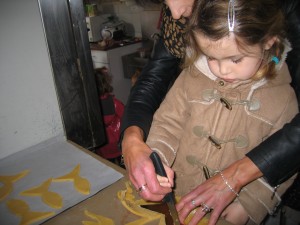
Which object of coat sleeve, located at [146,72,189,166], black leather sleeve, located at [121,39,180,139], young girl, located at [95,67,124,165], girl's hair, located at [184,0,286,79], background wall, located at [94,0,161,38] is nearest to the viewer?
girl's hair, located at [184,0,286,79]

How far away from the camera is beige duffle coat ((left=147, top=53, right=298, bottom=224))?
0.76 metres

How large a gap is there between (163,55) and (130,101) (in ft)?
0.76

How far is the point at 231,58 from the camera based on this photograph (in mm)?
698

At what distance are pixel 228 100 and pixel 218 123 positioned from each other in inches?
3.1

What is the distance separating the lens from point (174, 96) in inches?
36.1

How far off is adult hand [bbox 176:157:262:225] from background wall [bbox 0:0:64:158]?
0.65 m

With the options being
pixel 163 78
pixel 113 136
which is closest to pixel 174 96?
pixel 163 78

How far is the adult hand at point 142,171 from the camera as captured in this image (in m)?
0.67

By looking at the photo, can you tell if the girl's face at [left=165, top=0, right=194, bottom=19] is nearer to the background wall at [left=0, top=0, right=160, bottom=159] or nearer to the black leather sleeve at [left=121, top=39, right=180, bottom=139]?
the black leather sleeve at [left=121, top=39, right=180, bottom=139]

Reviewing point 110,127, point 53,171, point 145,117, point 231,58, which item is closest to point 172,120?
point 145,117

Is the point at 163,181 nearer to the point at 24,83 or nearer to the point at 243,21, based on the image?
the point at 243,21

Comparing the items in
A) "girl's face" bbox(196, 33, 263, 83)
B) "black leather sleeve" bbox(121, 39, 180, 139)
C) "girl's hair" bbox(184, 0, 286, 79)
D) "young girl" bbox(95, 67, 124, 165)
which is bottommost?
"young girl" bbox(95, 67, 124, 165)

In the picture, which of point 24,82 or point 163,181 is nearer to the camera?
point 163,181

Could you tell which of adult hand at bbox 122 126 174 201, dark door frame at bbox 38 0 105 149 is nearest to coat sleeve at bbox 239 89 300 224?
adult hand at bbox 122 126 174 201
